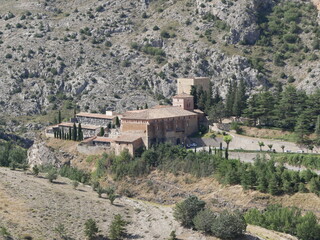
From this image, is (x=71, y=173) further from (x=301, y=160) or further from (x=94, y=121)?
(x=301, y=160)

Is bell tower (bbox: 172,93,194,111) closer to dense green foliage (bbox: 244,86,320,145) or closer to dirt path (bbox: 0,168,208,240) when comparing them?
dense green foliage (bbox: 244,86,320,145)

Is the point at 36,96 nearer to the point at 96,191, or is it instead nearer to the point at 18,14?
the point at 18,14

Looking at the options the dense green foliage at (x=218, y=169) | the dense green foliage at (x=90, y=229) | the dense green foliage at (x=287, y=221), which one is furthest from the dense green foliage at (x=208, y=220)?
the dense green foliage at (x=90, y=229)

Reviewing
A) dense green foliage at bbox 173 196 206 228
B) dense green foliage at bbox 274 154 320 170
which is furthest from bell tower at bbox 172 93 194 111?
dense green foliage at bbox 173 196 206 228

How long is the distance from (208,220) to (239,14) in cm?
7295

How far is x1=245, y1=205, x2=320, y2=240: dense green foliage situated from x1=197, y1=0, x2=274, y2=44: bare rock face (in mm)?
61722

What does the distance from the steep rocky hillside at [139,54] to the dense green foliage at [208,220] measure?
51337mm

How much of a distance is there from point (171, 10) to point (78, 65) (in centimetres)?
2461

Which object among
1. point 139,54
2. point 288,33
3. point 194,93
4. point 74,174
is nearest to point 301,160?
point 194,93

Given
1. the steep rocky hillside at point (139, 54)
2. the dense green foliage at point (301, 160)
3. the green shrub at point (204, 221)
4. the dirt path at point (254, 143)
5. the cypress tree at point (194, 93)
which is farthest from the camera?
the steep rocky hillside at point (139, 54)

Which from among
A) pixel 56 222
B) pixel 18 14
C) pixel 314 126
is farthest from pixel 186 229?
pixel 18 14

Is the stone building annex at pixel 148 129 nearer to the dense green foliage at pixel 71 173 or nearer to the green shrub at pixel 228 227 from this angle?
the dense green foliage at pixel 71 173

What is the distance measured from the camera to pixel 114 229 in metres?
63.7

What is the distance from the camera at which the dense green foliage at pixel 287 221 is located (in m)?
65.3
